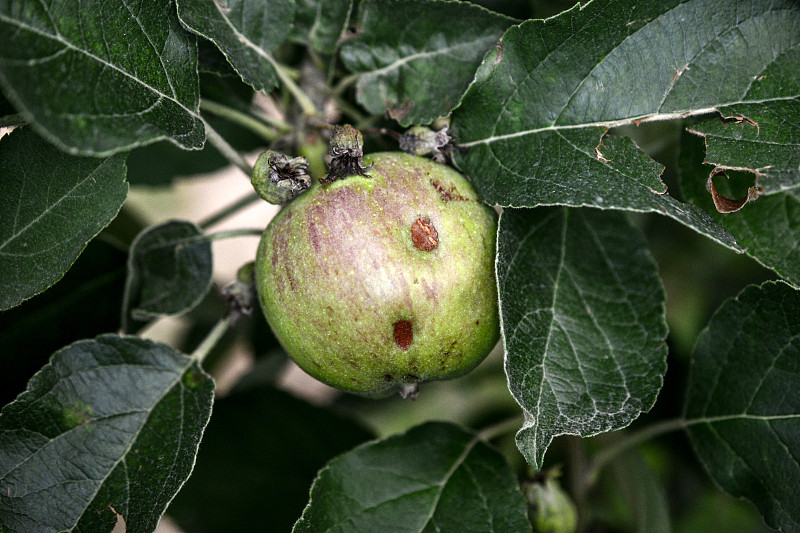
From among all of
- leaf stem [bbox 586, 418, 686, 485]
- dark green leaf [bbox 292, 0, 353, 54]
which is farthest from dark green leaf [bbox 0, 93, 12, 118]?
leaf stem [bbox 586, 418, 686, 485]

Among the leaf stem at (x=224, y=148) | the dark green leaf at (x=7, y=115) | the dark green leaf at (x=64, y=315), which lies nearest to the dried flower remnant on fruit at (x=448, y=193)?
the leaf stem at (x=224, y=148)

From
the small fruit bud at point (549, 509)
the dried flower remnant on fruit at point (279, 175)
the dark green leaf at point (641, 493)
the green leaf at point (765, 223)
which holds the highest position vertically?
the dried flower remnant on fruit at point (279, 175)

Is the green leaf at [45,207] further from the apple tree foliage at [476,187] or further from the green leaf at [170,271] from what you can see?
the green leaf at [170,271]

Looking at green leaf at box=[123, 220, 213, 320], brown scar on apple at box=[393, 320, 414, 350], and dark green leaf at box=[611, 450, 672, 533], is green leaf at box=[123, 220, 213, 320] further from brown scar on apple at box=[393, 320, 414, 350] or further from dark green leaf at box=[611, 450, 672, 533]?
dark green leaf at box=[611, 450, 672, 533]

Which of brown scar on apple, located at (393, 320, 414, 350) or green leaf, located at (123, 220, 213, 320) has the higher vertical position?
brown scar on apple, located at (393, 320, 414, 350)

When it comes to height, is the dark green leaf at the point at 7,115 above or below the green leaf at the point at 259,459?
above

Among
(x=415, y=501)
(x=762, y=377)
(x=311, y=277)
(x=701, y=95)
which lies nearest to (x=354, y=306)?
(x=311, y=277)

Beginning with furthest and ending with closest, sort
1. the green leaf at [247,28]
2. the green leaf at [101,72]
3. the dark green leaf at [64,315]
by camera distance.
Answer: the dark green leaf at [64,315]
the green leaf at [247,28]
the green leaf at [101,72]
